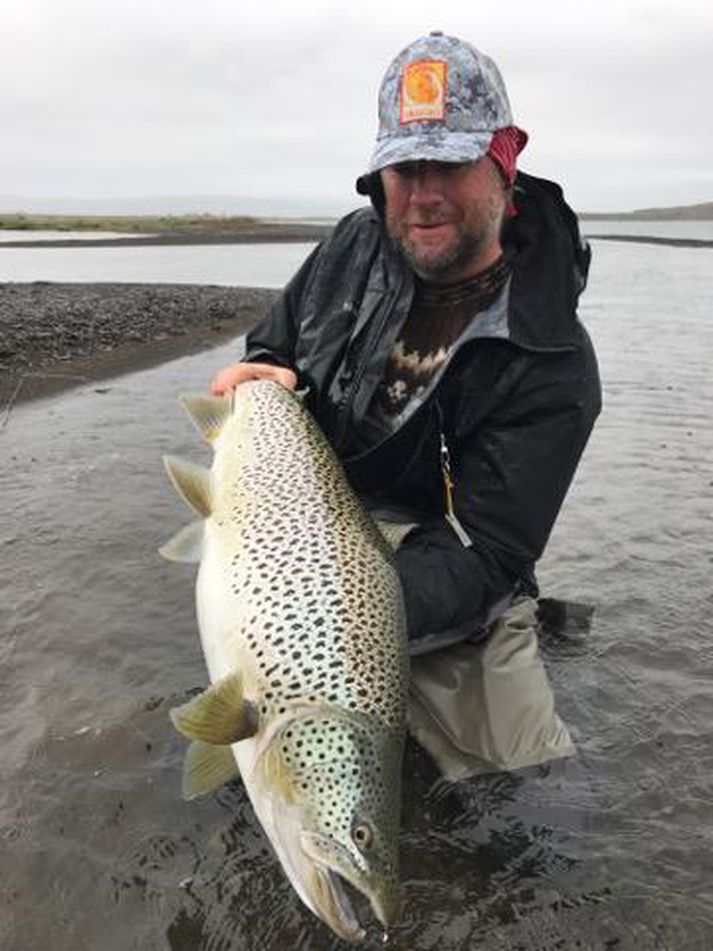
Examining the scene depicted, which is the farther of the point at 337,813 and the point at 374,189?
the point at 374,189

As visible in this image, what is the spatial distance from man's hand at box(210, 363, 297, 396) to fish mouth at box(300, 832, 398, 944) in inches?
88.7

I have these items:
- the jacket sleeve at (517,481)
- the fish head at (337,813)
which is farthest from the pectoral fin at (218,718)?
the jacket sleeve at (517,481)

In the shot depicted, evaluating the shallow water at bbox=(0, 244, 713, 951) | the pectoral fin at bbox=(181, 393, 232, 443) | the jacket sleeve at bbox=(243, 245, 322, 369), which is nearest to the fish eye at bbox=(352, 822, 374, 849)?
the shallow water at bbox=(0, 244, 713, 951)

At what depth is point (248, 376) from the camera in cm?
438

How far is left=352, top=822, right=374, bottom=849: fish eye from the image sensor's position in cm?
258

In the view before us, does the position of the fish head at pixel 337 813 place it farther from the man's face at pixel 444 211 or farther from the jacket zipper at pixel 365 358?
the man's face at pixel 444 211

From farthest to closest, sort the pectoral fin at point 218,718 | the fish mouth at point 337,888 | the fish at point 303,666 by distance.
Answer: the pectoral fin at point 218,718 < the fish at point 303,666 < the fish mouth at point 337,888

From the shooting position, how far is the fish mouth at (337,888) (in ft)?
8.13

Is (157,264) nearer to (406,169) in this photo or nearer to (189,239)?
(189,239)

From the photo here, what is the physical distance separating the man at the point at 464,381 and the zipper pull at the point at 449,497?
10mm

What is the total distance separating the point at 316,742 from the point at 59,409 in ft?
30.8

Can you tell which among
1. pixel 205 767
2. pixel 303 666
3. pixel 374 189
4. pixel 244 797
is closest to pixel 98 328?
pixel 374 189

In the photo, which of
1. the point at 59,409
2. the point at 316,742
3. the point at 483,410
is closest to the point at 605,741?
the point at 483,410

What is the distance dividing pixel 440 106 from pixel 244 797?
2.93 metres
